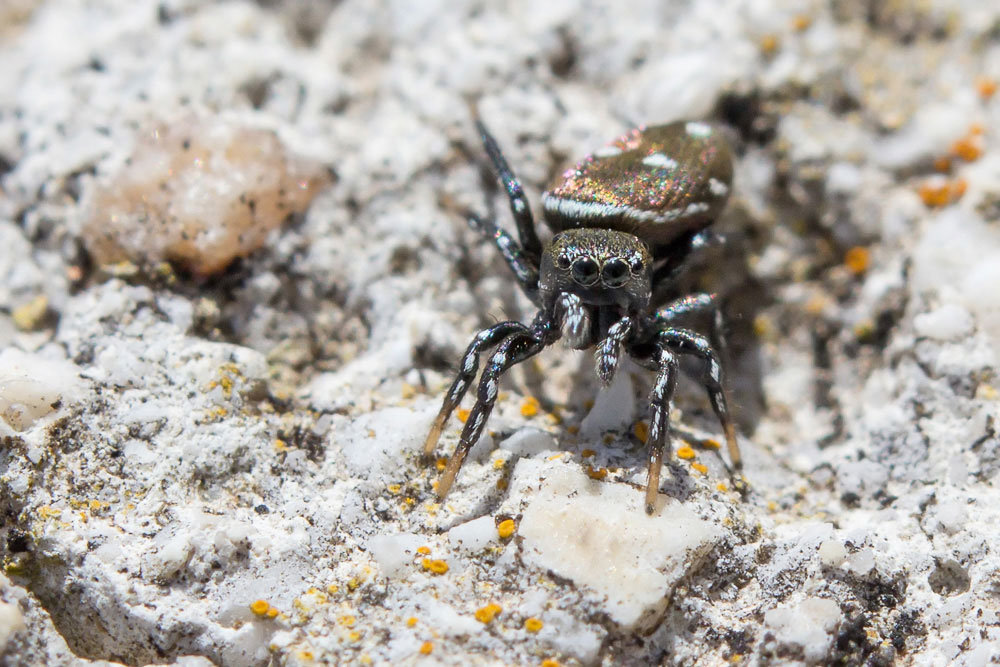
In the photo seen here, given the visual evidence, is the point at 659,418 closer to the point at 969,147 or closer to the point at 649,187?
the point at 649,187

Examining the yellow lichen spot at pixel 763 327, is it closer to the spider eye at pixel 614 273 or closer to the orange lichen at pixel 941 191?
the orange lichen at pixel 941 191

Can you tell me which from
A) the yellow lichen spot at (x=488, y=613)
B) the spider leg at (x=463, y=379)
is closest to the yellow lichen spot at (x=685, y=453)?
the spider leg at (x=463, y=379)

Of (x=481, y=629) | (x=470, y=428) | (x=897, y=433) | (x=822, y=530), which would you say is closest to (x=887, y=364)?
(x=897, y=433)

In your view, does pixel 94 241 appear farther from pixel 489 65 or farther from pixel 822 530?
pixel 822 530

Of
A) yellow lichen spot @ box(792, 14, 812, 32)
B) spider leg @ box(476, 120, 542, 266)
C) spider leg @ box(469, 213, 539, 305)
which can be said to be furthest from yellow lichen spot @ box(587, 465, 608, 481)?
yellow lichen spot @ box(792, 14, 812, 32)

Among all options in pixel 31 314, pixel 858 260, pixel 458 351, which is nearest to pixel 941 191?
pixel 858 260

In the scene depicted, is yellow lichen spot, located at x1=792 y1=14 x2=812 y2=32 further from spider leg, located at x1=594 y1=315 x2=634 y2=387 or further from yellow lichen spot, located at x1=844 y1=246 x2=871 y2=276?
spider leg, located at x1=594 y1=315 x2=634 y2=387
